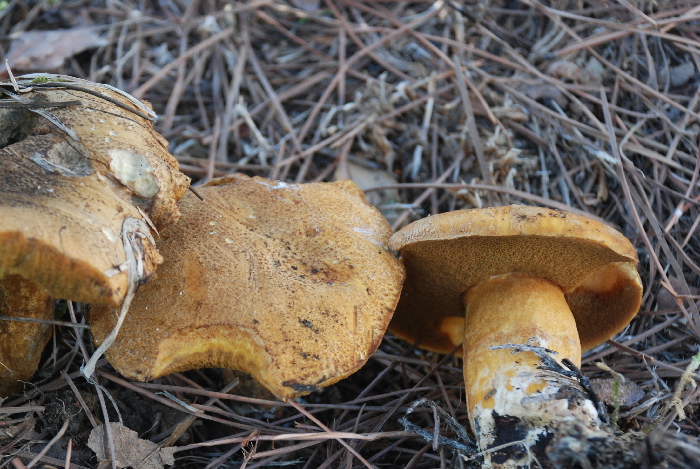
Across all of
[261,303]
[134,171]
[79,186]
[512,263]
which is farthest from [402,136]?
[79,186]

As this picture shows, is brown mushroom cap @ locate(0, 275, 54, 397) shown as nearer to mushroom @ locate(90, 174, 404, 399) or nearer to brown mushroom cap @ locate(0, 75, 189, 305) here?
mushroom @ locate(90, 174, 404, 399)

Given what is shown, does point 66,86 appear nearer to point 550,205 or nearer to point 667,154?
point 550,205

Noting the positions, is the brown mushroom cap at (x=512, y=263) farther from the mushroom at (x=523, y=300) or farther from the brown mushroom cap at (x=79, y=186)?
the brown mushroom cap at (x=79, y=186)

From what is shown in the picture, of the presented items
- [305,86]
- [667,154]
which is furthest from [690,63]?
[305,86]

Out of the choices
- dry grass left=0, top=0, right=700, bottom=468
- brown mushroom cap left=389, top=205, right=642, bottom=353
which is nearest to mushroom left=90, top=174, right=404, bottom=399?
brown mushroom cap left=389, top=205, right=642, bottom=353

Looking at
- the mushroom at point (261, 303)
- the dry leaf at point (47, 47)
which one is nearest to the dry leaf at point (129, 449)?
the mushroom at point (261, 303)

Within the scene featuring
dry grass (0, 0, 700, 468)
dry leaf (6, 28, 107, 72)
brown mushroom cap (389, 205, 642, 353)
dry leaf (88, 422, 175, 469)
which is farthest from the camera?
dry leaf (6, 28, 107, 72)

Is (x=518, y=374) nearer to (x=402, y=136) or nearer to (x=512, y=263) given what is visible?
(x=512, y=263)
